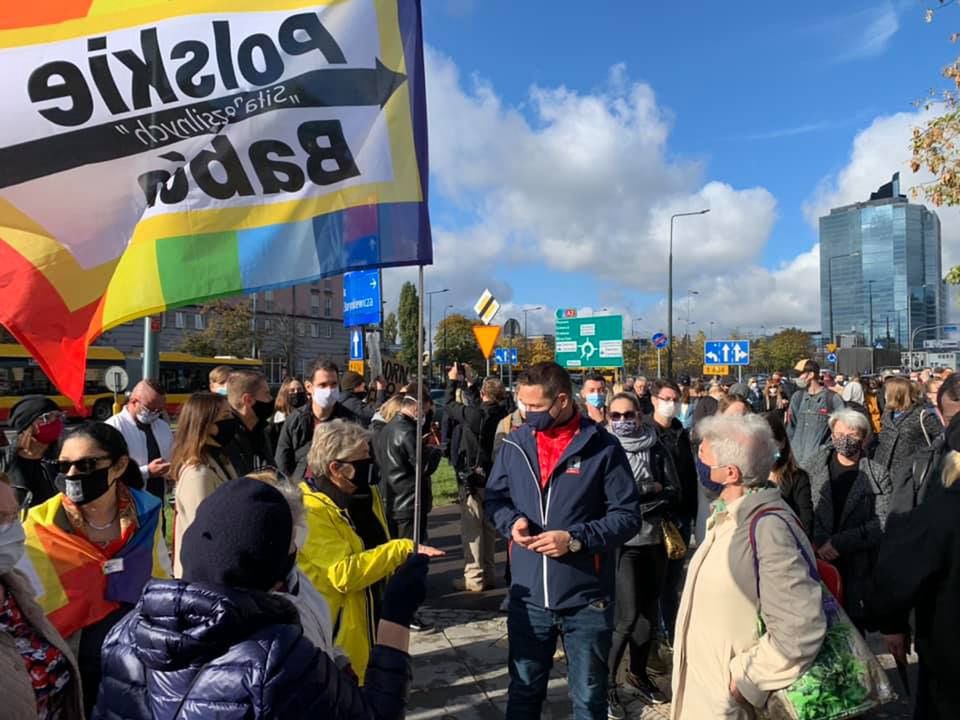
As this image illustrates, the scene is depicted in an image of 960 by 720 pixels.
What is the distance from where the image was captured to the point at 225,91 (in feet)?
8.64

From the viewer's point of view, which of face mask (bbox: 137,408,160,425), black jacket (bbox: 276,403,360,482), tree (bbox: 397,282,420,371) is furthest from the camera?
tree (bbox: 397,282,420,371)

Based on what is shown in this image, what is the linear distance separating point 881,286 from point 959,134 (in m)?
99.6

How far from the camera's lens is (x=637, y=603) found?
4164 millimetres

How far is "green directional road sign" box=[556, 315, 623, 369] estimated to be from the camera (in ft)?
51.6

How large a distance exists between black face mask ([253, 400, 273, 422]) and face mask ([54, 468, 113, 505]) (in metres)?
2.13

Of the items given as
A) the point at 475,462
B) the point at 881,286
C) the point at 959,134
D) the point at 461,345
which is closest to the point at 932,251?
the point at 881,286

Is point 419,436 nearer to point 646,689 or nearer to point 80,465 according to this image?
point 80,465

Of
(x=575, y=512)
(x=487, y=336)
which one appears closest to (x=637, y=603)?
(x=575, y=512)

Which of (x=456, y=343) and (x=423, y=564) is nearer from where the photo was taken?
(x=423, y=564)

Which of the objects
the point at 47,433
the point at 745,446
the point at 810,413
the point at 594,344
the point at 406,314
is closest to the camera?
the point at 745,446

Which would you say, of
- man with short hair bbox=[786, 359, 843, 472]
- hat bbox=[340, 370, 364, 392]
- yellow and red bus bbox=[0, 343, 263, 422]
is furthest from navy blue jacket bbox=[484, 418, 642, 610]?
yellow and red bus bbox=[0, 343, 263, 422]

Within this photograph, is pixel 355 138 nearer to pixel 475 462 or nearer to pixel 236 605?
pixel 236 605

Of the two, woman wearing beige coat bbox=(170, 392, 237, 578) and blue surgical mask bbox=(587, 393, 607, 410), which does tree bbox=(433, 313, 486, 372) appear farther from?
woman wearing beige coat bbox=(170, 392, 237, 578)

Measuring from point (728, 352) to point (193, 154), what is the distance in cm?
2237
